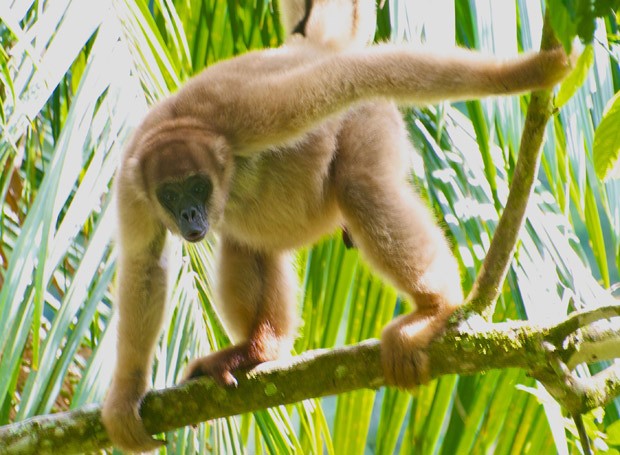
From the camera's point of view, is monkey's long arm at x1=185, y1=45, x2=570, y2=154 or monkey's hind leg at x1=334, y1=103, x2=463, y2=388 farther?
monkey's hind leg at x1=334, y1=103, x2=463, y2=388

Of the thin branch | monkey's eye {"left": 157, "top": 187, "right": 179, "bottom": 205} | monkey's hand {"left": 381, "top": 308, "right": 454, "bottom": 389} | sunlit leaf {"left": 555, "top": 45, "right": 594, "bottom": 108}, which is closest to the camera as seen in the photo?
sunlit leaf {"left": 555, "top": 45, "right": 594, "bottom": 108}

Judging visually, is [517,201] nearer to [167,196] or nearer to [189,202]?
[189,202]

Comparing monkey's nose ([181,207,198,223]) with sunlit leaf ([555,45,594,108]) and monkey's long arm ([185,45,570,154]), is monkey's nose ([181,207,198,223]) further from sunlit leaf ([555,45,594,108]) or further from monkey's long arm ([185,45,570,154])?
sunlit leaf ([555,45,594,108])

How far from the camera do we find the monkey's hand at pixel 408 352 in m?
2.89

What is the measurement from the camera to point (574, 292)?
11.3 ft

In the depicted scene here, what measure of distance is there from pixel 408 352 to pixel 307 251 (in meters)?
1.46

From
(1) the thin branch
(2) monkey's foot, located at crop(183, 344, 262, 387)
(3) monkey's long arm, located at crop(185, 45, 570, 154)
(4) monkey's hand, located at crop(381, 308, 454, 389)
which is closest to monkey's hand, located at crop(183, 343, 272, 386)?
(2) monkey's foot, located at crop(183, 344, 262, 387)

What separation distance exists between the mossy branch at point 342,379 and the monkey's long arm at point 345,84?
0.75 m

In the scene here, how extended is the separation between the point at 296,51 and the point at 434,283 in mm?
1109

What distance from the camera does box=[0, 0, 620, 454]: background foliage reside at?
9.59ft

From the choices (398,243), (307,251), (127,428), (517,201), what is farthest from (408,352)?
(307,251)

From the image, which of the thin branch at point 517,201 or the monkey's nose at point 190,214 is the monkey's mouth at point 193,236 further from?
the thin branch at point 517,201

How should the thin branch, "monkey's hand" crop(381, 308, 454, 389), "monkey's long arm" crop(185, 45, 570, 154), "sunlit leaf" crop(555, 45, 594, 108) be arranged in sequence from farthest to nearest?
"monkey's hand" crop(381, 308, 454, 389), "monkey's long arm" crop(185, 45, 570, 154), the thin branch, "sunlit leaf" crop(555, 45, 594, 108)

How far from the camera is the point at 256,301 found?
3.66m
